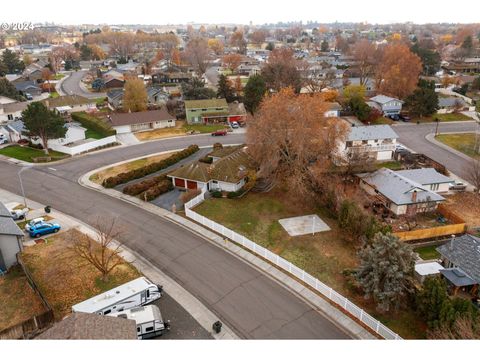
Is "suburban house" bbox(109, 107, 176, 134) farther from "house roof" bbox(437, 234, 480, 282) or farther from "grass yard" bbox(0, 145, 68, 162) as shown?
"house roof" bbox(437, 234, 480, 282)

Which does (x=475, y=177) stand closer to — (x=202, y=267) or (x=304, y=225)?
(x=304, y=225)

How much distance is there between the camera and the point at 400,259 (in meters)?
25.6

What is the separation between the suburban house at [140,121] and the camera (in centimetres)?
6903

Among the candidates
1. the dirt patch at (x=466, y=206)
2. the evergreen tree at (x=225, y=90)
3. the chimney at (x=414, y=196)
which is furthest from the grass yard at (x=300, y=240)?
the evergreen tree at (x=225, y=90)

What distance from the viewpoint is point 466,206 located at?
43.3 m

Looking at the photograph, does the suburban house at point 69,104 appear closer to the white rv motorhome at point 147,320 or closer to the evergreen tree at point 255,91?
the evergreen tree at point 255,91

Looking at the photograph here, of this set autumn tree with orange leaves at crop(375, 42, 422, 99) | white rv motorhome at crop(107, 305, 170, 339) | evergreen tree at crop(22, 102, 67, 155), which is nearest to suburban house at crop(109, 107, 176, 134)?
evergreen tree at crop(22, 102, 67, 155)

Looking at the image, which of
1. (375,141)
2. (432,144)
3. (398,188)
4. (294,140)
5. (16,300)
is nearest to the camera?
(16,300)

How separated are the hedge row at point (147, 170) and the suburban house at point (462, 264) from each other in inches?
1376

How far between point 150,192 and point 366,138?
33.2m

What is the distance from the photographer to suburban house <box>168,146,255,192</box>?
44.8m

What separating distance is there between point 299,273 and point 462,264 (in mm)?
12884

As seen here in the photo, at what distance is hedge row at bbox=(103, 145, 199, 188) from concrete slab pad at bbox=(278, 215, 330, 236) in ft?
66.5

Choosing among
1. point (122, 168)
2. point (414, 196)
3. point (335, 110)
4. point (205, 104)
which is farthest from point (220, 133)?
point (414, 196)
